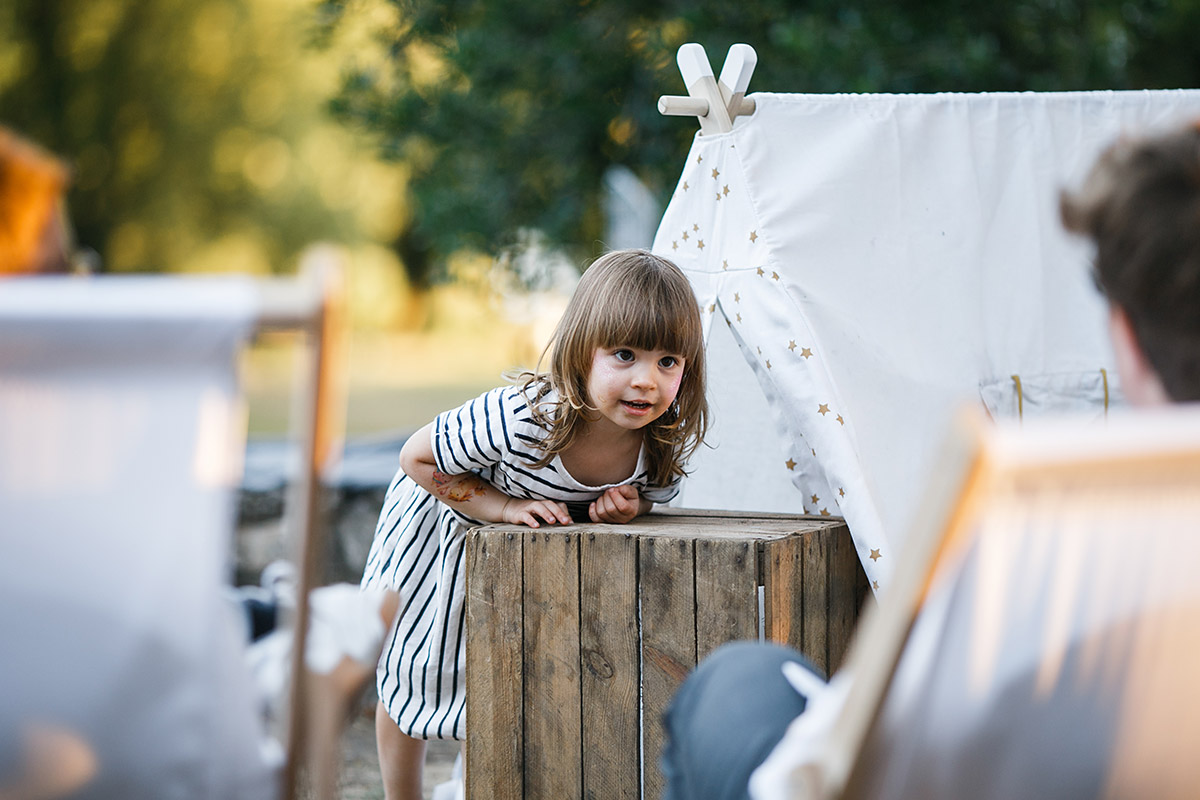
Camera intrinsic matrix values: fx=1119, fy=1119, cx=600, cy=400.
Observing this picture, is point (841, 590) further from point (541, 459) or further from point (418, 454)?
point (418, 454)

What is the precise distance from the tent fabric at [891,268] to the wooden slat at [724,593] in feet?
1.20

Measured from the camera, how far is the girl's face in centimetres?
209

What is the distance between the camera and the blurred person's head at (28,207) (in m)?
1.07

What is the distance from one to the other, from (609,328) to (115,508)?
1.20 metres

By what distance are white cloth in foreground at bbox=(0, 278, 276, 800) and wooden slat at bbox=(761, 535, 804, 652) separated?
1056 mm

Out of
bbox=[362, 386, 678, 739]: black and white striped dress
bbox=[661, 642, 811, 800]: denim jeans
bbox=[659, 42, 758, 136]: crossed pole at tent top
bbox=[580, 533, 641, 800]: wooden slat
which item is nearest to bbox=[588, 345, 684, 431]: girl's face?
bbox=[362, 386, 678, 739]: black and white striped dress

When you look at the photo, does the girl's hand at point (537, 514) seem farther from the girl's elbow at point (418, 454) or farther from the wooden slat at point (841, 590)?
the wooden slat at point (841, 590)

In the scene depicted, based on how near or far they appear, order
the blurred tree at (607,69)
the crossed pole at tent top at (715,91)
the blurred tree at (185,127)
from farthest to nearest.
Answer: the blurred tree at (185,127)
the blurred tree at (607,69)
the crossed pole at tent top at (715,91)

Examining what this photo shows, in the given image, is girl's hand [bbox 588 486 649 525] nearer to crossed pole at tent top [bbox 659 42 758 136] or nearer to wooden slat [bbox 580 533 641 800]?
wooden slat [bbox 580 533 641 800]

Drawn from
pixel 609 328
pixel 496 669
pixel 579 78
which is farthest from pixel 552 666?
pixel 579 78

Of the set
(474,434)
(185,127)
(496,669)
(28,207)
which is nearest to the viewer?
(28,207)

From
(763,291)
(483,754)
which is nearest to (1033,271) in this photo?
(763,291)

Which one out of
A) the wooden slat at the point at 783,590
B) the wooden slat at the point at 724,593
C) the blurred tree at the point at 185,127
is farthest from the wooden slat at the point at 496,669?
the blurred tree at the point at 185,127

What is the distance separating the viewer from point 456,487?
2.23m
